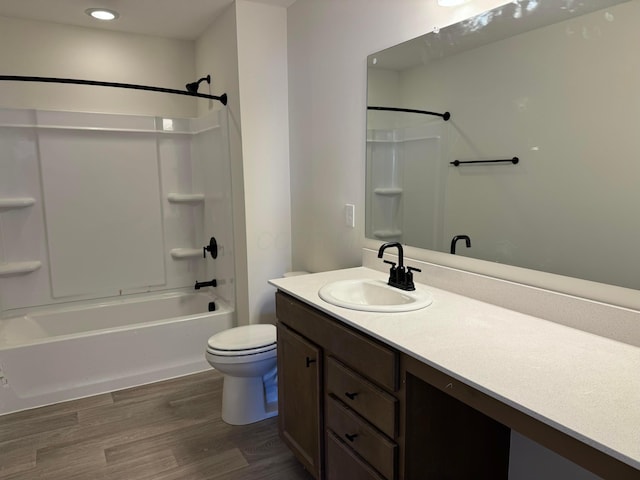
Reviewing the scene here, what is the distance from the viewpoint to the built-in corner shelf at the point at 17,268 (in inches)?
120

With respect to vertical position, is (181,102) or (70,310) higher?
(181,102)

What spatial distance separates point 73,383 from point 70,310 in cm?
75

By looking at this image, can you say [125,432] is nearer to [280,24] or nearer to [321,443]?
[321,443]

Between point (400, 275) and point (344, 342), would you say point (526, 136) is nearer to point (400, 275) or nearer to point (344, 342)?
point (400, 275)

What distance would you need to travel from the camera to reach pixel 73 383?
2.68m

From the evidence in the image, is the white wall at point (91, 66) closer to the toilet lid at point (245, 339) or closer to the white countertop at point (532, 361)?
the toilet lid at point (245, 339)

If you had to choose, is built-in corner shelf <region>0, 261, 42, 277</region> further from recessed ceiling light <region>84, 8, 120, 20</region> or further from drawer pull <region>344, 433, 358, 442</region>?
drawer pull <region>344, 433, 358, 442</region>

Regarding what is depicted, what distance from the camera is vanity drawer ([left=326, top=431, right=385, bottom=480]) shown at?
143 cm

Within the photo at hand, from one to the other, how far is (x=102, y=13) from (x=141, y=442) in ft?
8.86

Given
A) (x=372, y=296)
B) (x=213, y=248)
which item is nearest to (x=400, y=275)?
(x=372, y=296)

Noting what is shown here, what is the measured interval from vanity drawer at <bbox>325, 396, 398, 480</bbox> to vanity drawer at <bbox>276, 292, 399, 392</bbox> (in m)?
0.17

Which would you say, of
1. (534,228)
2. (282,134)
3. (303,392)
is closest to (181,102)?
(282,134)

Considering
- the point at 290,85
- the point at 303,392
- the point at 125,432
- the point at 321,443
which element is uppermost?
the point at 290,85

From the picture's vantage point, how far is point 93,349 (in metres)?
2.72
